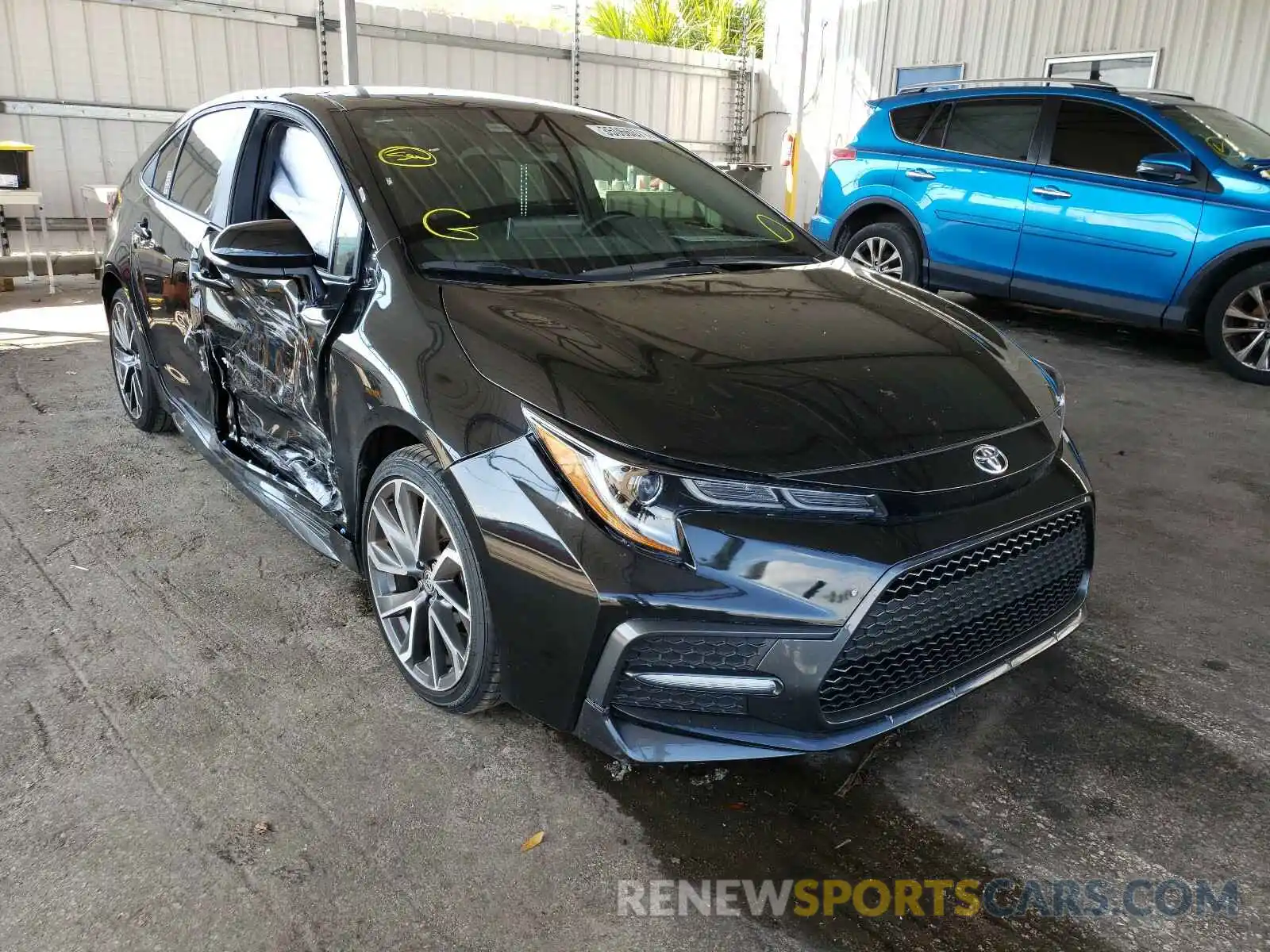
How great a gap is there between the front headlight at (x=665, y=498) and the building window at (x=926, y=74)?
9.62 meters

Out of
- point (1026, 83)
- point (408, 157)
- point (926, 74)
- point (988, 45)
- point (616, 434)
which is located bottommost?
point (616, 434)

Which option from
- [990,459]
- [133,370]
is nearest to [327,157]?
[990,459]

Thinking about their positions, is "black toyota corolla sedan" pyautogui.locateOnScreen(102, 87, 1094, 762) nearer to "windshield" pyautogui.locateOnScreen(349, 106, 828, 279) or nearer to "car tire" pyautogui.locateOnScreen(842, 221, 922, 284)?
"windshield" pyautogui.locateOnScreen(349, 106, 828, 279)

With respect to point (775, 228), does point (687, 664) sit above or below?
below

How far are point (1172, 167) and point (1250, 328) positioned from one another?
1.05 m

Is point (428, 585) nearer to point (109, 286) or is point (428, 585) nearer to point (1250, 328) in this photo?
point (109, 286)

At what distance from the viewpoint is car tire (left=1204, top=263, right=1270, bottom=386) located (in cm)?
550

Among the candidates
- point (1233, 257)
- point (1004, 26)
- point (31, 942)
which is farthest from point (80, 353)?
point (1004, 26)

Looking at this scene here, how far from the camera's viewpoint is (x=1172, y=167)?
18.3 ft

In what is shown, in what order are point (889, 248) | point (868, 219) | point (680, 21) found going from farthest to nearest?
1. point (680, 21)
2. point (868, 219)
3. point (889, 248)

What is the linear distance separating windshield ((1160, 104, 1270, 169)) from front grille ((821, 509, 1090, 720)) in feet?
15.5

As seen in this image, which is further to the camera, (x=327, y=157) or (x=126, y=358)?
(x=126, y=358)

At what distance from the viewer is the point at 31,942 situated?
165 centimetres

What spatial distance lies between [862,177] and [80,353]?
554 cm
